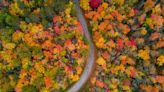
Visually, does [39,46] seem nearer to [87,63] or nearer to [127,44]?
[87,63]

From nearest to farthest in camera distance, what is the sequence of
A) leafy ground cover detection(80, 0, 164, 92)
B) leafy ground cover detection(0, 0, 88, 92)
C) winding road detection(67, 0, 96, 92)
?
1. leafy ground cover detection(0, 0, 88, 92)
2. winding road detection(67, 0, 96, 92)
3. leafy ground cover detection(80, 0, 164, 92)

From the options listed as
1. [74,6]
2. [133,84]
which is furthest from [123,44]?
[74,6]

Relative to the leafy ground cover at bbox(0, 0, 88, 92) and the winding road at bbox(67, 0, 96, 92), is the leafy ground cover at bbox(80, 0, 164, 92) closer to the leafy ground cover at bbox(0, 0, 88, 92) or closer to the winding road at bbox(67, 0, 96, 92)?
the winding road at bbox(67, 0, 96, 92)

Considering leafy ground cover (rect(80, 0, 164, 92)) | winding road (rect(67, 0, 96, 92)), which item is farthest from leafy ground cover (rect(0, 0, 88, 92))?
leafy ground cover (rect(80, 0, 164, 92))

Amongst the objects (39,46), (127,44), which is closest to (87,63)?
(127,44)

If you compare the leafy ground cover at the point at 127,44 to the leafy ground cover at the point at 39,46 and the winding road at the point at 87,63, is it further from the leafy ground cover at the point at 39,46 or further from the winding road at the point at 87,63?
the leafy ground cover at the point at 39,46

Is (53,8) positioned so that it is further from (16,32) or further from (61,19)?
(16,32)
